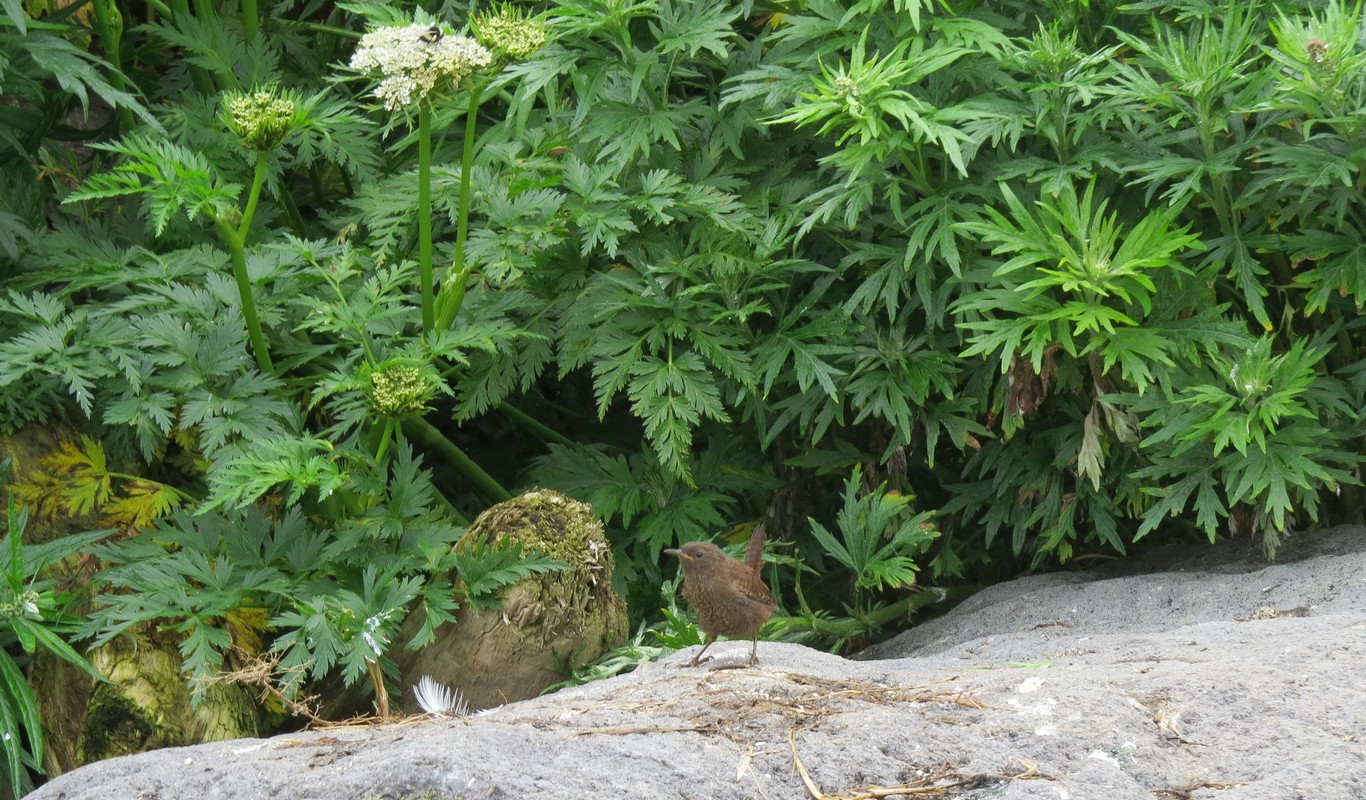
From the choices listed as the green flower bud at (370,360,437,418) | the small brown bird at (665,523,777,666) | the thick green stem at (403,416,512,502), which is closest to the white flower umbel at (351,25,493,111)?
the green flower bud at (370,360,437,418)

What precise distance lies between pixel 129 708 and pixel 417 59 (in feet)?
7.00

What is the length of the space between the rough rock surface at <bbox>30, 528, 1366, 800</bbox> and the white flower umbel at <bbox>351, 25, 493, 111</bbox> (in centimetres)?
179

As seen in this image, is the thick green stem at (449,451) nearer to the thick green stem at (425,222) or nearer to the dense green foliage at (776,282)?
the dense green foliage at (776,282)

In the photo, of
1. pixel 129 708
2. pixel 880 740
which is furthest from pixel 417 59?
pixel 880 740

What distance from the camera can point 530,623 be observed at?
3854 millimetres

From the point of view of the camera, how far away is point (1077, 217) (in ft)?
12.4

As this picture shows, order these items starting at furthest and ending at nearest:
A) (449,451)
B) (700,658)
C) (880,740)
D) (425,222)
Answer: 1. (449,451)
2. (425,222)
3. (700,658)
4. (880,740)

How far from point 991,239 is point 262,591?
2.47 metres

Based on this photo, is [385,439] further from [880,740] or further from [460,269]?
[880,740]

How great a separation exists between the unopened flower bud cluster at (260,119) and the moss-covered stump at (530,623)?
136cm

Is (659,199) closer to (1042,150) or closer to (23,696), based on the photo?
(1042,150)

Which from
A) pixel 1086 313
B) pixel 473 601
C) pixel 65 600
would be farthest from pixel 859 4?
pixel 65 600

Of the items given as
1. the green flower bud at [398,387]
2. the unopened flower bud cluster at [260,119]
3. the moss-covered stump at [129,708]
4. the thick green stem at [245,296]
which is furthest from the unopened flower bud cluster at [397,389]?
the moss-covered stump at [129,708]

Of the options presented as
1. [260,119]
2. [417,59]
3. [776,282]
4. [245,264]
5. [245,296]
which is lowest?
[776,282]
